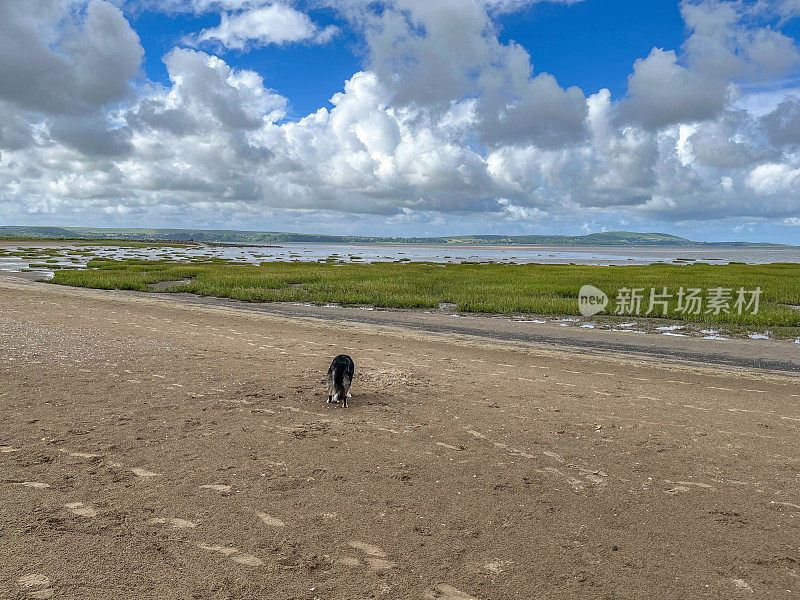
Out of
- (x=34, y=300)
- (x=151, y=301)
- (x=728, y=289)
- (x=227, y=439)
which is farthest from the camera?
(x=728, y=289)

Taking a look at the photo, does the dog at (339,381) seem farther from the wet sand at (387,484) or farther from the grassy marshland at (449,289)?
the grassy marshland at (449,289)

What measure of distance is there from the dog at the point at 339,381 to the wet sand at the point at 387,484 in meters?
0.39

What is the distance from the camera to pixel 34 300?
27.0 meters

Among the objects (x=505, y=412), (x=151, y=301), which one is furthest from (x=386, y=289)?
(x=505, y=412)

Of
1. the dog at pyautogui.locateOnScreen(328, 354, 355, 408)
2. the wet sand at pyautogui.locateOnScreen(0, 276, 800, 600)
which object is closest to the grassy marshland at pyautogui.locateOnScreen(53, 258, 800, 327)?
the wet sand at pyautogui.locateOnScreen(0, 276, 800, 600)

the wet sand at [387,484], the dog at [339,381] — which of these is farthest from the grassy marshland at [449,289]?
the dog at [339,381]

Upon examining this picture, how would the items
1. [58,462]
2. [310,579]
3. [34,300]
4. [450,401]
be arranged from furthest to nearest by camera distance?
[34,300] < [450,401] < [58,462] < [310,579]

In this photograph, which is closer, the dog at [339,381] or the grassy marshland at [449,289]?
the dog at [339,381]

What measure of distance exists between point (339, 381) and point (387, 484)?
3.69 meters

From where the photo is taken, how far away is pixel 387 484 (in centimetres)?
695

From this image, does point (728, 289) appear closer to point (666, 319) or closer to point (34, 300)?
point (666, 319)

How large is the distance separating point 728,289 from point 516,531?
40.2 meters

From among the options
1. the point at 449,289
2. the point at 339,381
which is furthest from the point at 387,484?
the point at 449,289

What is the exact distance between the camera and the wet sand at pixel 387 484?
5008mm
